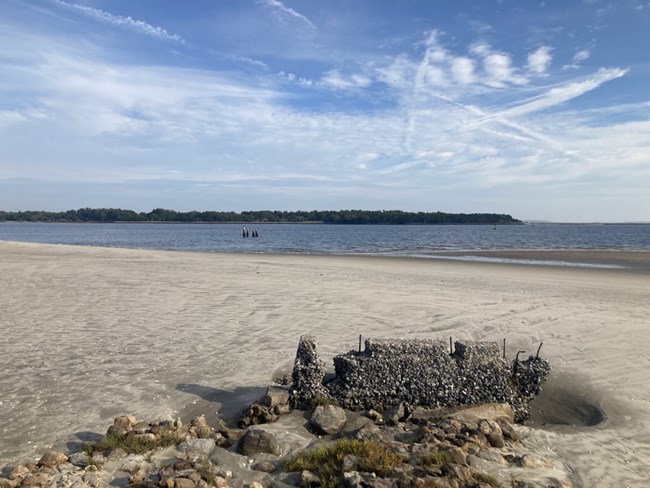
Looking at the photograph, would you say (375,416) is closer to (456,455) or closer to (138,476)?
(456,455)

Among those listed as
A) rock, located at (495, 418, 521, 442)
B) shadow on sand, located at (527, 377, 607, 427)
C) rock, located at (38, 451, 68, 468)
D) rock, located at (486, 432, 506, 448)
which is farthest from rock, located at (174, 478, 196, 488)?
shadow on sand, located at (527, 377, 607, 427)

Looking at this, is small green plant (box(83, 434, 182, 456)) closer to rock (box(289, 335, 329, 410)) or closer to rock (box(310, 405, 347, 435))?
rock (box(310, 405, 347, 435))

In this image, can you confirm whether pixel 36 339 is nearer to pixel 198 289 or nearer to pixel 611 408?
pixel 198 289

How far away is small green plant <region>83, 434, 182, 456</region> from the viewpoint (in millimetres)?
5375

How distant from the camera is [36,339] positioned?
33.4ft

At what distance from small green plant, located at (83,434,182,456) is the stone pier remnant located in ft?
5.75

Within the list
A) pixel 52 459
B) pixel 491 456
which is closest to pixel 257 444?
pixel 52 459

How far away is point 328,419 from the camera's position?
613 cm

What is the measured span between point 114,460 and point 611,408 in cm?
645

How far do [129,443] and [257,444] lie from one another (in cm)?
134

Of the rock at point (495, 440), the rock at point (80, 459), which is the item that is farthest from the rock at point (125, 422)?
the rock at point (495, 440)

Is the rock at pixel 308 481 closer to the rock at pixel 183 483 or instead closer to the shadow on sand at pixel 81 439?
the rock at pixel 183 483

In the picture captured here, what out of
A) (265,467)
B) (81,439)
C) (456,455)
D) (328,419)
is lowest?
(81,439)

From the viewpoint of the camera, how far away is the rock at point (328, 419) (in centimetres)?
604
